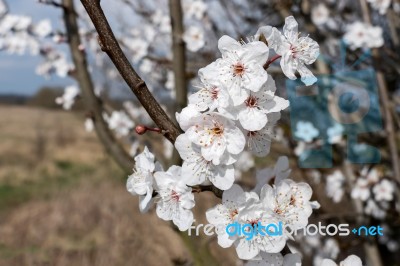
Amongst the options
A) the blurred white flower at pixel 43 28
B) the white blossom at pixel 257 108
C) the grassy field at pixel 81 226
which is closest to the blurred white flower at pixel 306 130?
the grassy field at pixel 81 226

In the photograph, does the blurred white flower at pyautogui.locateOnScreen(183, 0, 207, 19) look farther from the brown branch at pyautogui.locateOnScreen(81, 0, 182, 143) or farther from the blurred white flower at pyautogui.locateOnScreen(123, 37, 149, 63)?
the brown branch at pyautogui.locateOnScreen(81, 0, 182, 143)

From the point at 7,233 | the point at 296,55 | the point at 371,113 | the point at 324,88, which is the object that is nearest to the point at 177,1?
the point at 296,55

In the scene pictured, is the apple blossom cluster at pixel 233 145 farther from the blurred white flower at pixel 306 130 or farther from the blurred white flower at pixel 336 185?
the blurred white flower at pixel 336 185

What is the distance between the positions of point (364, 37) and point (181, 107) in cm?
123

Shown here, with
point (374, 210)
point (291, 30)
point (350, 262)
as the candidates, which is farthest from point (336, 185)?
point (291, 30)

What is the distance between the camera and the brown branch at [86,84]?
1741 millimetres

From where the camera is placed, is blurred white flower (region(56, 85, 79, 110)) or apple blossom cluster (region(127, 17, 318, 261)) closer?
apple blossom cluster (region(127, 17, 318, 261))

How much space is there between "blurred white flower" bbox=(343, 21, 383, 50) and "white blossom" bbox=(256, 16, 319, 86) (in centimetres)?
159

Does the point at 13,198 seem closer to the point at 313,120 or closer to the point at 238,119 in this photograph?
the point at 313,120

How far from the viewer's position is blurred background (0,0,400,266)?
2.04 m

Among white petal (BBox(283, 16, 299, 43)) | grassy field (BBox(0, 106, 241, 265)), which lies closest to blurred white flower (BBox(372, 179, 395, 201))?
grassy field (BBox(0, 106, 241, 265))

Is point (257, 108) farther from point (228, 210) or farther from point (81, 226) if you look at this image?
point (81, 226)

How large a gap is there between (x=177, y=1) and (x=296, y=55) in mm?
876

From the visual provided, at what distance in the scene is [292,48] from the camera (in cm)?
82
